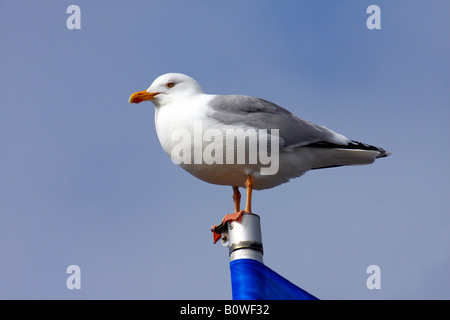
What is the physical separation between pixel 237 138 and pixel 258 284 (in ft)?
5.37

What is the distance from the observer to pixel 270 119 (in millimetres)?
6996

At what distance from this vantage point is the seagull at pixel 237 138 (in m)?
6.49

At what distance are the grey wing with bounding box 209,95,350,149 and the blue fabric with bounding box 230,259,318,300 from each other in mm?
1615

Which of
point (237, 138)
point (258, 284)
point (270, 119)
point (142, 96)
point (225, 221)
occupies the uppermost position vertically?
point (142, 96)

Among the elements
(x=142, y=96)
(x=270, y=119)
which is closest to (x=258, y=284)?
(x=270, y=119)

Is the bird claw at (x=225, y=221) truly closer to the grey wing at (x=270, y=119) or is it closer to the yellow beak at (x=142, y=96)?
the grey wing at (x=270, y=119)

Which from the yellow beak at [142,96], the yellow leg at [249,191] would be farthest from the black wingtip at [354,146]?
the yellow beak at [142,96]

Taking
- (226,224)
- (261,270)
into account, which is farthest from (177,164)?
(261,270)

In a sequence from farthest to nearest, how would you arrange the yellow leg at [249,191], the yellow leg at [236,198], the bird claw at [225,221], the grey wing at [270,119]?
the yellow leg at [236,198]
the grey wing at [270,119]
the yellow leg at [249,191]
the bird claw at [225,221]

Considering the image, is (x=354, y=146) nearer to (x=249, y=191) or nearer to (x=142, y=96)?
(x=249, y=191)
